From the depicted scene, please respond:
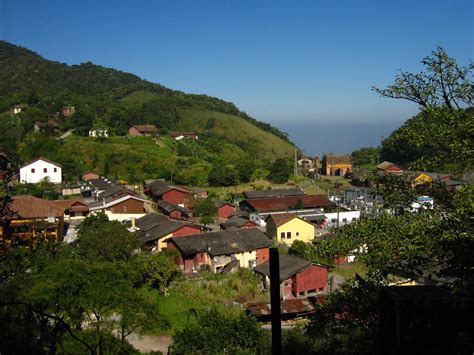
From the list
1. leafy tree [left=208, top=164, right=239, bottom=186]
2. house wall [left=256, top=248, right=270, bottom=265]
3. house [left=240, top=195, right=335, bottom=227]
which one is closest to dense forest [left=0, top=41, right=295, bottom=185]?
leafy tree [left=208, top=164, right=239, bottom=186]

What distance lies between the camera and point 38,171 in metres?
22.2

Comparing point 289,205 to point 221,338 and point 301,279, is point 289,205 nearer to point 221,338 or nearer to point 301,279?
point 301,279

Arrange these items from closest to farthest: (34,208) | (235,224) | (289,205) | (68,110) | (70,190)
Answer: (34,208) → (235,224) → (289,205) → (70,190) → (68,110)

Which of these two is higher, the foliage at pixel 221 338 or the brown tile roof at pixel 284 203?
the brown tile roof at pixel 284 203

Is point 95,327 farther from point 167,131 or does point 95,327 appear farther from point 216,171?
point 167,131

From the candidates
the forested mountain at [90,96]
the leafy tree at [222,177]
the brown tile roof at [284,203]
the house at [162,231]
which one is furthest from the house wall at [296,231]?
the forested mountain at [90,96]

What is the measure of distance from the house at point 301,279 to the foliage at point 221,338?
3.74 m

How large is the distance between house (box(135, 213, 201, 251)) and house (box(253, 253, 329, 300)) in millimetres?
3663

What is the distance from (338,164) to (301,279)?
70.1 feet

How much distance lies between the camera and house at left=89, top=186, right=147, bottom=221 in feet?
59.2

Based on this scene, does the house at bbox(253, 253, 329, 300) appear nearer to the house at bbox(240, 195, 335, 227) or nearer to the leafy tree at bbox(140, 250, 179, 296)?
the leafy tree at bbox(140, 250, 179, 296)

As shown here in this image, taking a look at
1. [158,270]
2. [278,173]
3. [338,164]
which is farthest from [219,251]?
[338,164]

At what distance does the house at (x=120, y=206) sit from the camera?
18031 millimetres

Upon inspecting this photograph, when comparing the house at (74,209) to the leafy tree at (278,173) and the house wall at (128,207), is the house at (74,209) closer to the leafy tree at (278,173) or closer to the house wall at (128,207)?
the house wall at (128,207)
